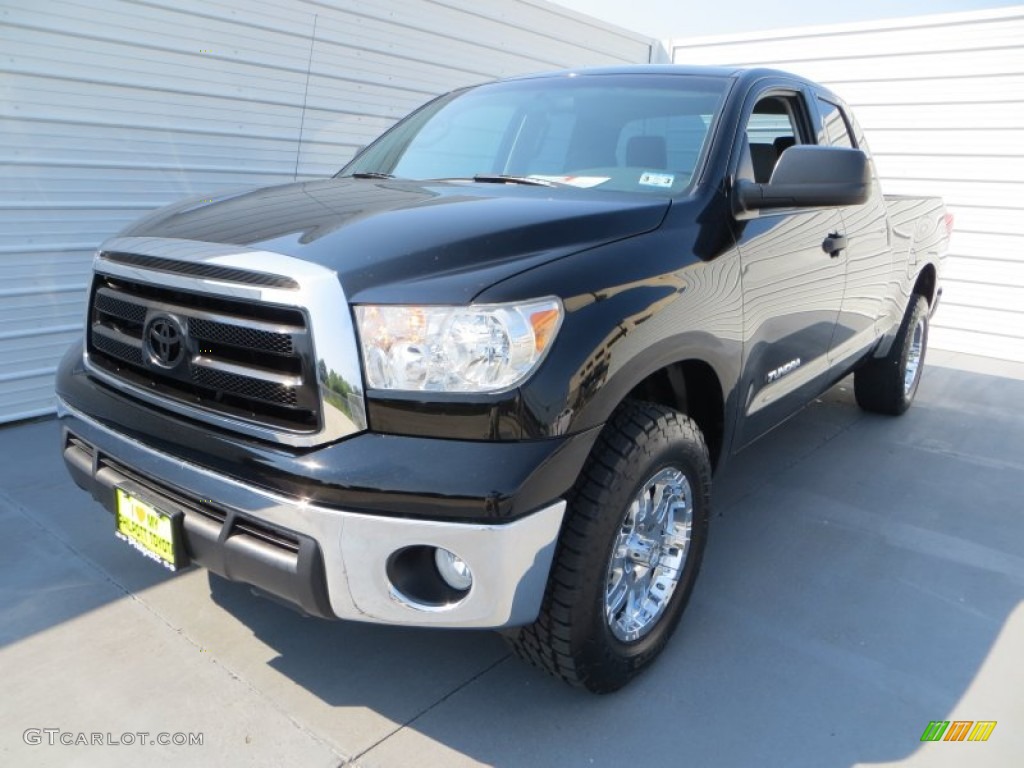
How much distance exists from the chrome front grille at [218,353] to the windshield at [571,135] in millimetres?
1141

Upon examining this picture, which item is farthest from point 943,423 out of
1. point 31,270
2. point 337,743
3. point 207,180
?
point 31,270

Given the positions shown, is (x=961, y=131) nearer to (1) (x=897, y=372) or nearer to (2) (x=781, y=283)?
(1) (x=897, y=372)

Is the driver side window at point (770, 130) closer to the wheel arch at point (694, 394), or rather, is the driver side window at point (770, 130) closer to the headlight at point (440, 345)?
the wheel arch at point (694, 394)

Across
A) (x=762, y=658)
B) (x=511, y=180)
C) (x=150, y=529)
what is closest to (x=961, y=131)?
(x=511, y=180)

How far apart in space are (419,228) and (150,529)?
1033 mm

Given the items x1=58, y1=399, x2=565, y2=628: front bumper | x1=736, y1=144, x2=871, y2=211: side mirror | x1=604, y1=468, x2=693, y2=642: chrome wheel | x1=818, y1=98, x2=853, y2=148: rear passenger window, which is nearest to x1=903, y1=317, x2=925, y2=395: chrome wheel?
x1=818, y1=98, x2=853, y2=148: rear passenger window

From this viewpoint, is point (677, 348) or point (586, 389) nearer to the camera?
point (586, 389)

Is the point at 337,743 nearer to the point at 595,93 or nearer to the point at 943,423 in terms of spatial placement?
the point at 595,93

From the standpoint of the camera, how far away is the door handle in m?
3.07

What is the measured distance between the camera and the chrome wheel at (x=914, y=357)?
4855 millimetres

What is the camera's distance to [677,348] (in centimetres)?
212

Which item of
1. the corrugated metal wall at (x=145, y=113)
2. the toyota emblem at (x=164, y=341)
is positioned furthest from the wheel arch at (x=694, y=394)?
the corrugated metal wall at (x=145, y=113)

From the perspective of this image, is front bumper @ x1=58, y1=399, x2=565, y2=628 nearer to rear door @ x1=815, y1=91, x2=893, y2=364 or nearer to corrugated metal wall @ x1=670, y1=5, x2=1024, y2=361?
rear door @ x1=815, y1=91, x2=893, y2=364

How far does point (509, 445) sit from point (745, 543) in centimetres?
187
